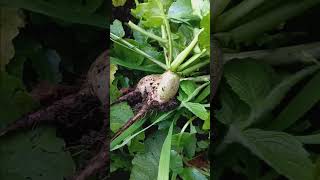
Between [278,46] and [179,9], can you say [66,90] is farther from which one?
[278,46]

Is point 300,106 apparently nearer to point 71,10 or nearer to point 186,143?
point 186,143

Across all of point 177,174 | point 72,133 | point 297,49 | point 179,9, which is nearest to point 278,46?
point 297,49

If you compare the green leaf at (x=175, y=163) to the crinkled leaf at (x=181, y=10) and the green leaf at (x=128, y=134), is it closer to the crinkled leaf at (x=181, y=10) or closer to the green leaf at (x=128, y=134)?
the green leaf at (x=128, y=134)

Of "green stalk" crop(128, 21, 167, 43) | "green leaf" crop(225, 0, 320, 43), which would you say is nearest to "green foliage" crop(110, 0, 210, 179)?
"green stalk" crop(128, 21, 167, 43)

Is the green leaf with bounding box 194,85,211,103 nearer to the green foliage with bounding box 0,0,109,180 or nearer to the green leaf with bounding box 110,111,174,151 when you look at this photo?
the green leaf with bounding box 110,111,174,151

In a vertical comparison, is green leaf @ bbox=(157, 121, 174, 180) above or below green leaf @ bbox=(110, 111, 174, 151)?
below

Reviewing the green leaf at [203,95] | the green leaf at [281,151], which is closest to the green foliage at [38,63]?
the green leaf at [203,95]
